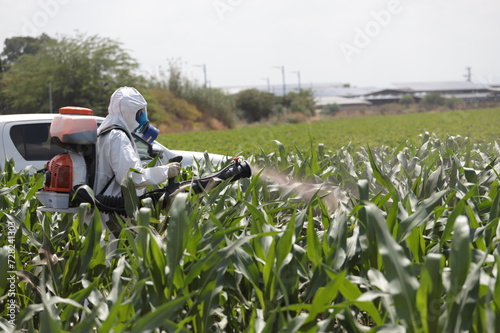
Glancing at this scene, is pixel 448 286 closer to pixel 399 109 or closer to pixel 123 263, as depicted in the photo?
pixel 123 263

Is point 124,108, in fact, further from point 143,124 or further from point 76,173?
point 76,173

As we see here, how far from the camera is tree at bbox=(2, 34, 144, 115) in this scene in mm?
46928

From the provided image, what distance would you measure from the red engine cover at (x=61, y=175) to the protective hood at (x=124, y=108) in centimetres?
29

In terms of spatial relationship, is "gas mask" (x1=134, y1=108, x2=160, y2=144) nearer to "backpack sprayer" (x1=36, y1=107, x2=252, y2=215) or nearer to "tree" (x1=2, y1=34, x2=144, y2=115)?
"backpack sprayer" (x1=36, y1=107, x2=252, y2=215)

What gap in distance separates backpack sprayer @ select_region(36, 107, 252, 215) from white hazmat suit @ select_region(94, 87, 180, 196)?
74mm

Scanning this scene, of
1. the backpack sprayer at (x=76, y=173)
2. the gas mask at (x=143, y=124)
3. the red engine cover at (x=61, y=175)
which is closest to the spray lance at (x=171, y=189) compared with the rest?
the backpack sprayer at (x=76, y=173)

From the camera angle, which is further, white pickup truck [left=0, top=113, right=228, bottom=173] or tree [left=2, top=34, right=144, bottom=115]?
tree [left=2, top=34, right=144, bottom=115]

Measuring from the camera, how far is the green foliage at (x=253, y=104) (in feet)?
240

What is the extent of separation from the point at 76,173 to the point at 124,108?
1.51 feet

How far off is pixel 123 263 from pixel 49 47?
49535 mm

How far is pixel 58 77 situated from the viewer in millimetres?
47719

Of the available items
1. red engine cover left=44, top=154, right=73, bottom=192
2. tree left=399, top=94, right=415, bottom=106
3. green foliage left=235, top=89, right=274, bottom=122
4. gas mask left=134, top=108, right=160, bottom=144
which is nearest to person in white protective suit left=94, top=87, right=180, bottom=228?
gas mask left=134, top=108, right=160, bottom=144

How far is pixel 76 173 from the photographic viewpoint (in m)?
3.68

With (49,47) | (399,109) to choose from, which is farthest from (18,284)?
(399,109)
